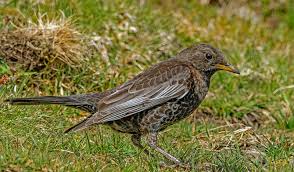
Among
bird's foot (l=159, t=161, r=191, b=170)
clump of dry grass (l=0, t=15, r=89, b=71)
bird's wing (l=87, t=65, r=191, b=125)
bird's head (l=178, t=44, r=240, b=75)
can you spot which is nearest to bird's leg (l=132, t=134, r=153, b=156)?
bird's wing (l=87, t=65, r=191, b=125)

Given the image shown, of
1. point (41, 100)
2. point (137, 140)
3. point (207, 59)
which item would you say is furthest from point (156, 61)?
point (41, 100)

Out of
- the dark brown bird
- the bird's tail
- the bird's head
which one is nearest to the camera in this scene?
the bird's tail

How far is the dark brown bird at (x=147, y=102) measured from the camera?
7.27 m

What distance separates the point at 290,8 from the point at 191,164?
662 cm

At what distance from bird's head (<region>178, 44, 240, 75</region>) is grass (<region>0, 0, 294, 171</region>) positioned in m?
0.75

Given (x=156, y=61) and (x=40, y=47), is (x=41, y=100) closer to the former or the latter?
(x=40, y=47)

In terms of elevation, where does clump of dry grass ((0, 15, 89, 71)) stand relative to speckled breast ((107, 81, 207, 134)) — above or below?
above

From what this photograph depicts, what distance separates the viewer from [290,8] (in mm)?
13234

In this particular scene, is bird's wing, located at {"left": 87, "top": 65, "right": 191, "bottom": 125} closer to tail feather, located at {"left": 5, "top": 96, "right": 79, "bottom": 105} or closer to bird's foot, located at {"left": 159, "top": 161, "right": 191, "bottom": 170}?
tail feather, located at {"left": 5, "top": 96, "right": 79, "bottom": 105}

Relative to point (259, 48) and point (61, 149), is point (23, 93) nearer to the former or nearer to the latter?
point (61, 149)

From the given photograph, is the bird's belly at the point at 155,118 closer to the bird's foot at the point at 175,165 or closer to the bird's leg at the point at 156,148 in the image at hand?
the bird's leg at the point at 156,148

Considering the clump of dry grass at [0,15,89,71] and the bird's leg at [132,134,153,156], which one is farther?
the clump of dry grass at [0,15,89,71]

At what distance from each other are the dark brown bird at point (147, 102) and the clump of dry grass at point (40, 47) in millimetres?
1876

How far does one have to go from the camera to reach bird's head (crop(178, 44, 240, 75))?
7930mm
